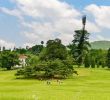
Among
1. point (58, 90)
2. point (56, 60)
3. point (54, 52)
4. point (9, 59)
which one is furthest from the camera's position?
point (9, 59)

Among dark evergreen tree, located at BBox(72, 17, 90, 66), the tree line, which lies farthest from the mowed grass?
dark evergreen tree, located at BBox(72, 17, 90, 66)

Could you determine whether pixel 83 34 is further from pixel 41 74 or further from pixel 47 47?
pixel 41 74

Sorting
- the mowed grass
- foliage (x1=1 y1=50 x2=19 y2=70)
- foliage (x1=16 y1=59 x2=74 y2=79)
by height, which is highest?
foliage (x1=1 y1=50 x2=19 y2=70)

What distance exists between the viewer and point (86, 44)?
14338 cm

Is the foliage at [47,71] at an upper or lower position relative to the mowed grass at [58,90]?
upper

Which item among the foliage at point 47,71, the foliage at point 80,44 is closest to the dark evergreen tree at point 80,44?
the foliage at point 80,44

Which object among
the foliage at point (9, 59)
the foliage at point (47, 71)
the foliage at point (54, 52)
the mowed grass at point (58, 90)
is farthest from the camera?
the foliage at point (9, 59)

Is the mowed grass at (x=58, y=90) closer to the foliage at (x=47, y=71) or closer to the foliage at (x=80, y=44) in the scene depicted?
the foliage at (x=47, y=71)

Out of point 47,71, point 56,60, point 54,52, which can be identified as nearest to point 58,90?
point 47,71

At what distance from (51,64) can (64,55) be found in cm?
1444

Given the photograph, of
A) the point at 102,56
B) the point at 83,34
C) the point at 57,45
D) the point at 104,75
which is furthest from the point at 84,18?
the point at 104,75

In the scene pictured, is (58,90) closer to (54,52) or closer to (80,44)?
(54,52)

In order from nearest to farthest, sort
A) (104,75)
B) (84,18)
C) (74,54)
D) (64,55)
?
(104,75), (64,55), (74,54), (84,18)

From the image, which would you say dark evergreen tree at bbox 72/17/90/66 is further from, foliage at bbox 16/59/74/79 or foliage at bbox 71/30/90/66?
foliage at bbox 16/59/74/79
